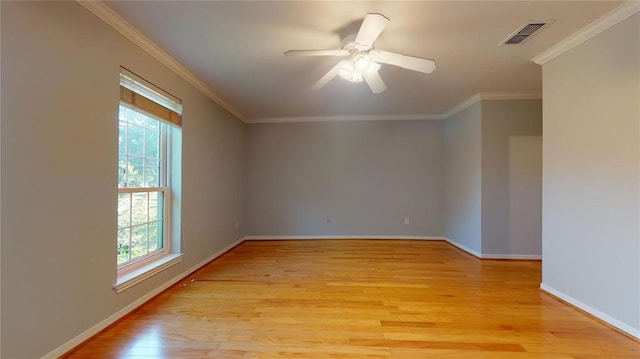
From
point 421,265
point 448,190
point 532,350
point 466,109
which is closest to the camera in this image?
point 532,350

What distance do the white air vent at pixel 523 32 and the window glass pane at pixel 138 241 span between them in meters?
3.66

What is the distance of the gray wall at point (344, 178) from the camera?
5320mm

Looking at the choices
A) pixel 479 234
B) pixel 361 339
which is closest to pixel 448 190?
pixel 479 234

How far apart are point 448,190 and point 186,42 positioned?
4557 millimetres

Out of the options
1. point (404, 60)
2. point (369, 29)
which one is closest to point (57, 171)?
point (369, 29)

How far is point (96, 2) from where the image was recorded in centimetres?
191

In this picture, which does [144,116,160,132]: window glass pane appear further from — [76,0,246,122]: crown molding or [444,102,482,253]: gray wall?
[444,102,482,253]: gray wall

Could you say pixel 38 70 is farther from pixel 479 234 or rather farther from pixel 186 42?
pixel 479 234

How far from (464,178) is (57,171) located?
4.79 meters

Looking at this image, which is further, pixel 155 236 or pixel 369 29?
pixel 155 236

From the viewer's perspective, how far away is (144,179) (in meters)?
2.72

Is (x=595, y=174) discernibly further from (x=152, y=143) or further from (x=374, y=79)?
(x=152, y=143)

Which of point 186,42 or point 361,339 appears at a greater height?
point 186,42

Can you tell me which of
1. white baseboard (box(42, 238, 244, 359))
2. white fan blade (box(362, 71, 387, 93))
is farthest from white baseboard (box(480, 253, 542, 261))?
white baseboard (box(42, 238, 244, 359))
